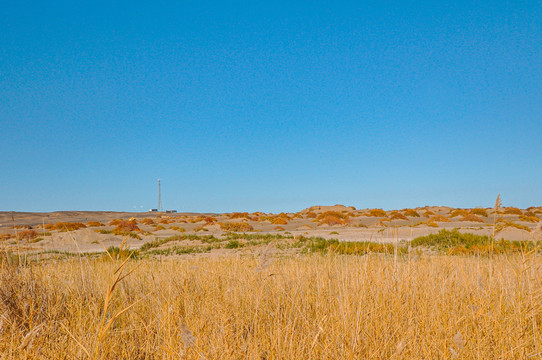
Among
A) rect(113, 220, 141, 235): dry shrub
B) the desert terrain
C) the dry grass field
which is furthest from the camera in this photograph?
rect(113, 220, 141, 235): dry shrub

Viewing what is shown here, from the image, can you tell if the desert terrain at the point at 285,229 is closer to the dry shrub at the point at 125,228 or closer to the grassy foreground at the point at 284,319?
the dry shrub at the point at 125,228

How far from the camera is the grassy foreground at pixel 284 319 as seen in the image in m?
2.51


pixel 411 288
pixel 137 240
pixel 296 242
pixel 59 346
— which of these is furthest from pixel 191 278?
pixel 137 240

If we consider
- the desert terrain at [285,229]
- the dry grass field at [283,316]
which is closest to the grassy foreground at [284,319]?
the dry grass field at [283,316]

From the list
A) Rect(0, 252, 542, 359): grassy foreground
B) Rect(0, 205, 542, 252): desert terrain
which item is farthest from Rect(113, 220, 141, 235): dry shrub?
Rect(0, 252, 542, 359): grassy foreground

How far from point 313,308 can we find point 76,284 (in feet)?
9.99

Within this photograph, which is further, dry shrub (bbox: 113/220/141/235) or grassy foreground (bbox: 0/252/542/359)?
dry shrub (bbox: 113/220/141/235)

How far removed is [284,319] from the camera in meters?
3.52

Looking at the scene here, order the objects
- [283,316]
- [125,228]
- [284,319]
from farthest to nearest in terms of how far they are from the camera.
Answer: [125,228]
[283,316]
[284,319]

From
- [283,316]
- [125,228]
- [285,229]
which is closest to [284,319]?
[283,316]

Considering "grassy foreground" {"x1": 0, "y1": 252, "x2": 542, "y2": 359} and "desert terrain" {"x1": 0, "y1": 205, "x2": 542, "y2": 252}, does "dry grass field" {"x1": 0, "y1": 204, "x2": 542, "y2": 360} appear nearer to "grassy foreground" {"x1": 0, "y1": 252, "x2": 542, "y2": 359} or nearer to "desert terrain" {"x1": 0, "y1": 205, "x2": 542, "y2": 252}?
"grassy foreground" {"x1": 0, "y1": 252, "x2": 542, "y2": 359}

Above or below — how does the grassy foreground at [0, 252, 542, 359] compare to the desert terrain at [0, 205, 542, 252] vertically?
above

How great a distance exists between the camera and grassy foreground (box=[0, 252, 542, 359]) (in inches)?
98.9

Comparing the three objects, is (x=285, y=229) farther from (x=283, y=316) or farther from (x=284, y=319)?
(x=284, y=319)
